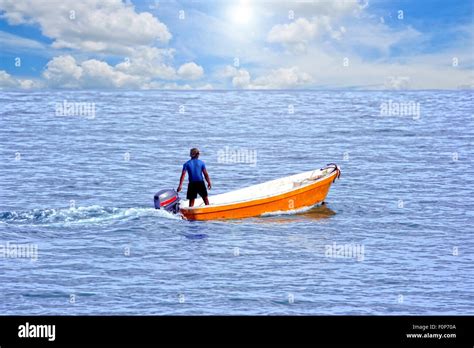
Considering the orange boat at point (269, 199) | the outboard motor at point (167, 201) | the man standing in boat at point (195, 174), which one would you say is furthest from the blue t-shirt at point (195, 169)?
the outboard motor at point (167, 201)

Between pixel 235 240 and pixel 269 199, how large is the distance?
3.54 metres

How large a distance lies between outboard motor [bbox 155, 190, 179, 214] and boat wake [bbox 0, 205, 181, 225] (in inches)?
9.5

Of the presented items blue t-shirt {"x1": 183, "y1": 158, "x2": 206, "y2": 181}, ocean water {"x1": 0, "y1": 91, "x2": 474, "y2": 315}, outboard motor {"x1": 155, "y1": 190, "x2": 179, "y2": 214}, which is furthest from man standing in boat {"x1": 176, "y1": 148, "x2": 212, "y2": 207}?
ocean water {"x1": 0, "y1": 91, "x2": 474, "y2": 315}

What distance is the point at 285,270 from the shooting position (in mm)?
20953

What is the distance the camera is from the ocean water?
1827 centimetres

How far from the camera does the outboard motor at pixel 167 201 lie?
26.7m

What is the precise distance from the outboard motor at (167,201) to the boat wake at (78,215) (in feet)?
0.79

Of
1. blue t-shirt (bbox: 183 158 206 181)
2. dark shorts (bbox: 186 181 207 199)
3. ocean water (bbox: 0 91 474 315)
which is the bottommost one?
ocean water (bbox: 0 91 474 315)

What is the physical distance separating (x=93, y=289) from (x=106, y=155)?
33.2m

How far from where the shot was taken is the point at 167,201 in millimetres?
26875
